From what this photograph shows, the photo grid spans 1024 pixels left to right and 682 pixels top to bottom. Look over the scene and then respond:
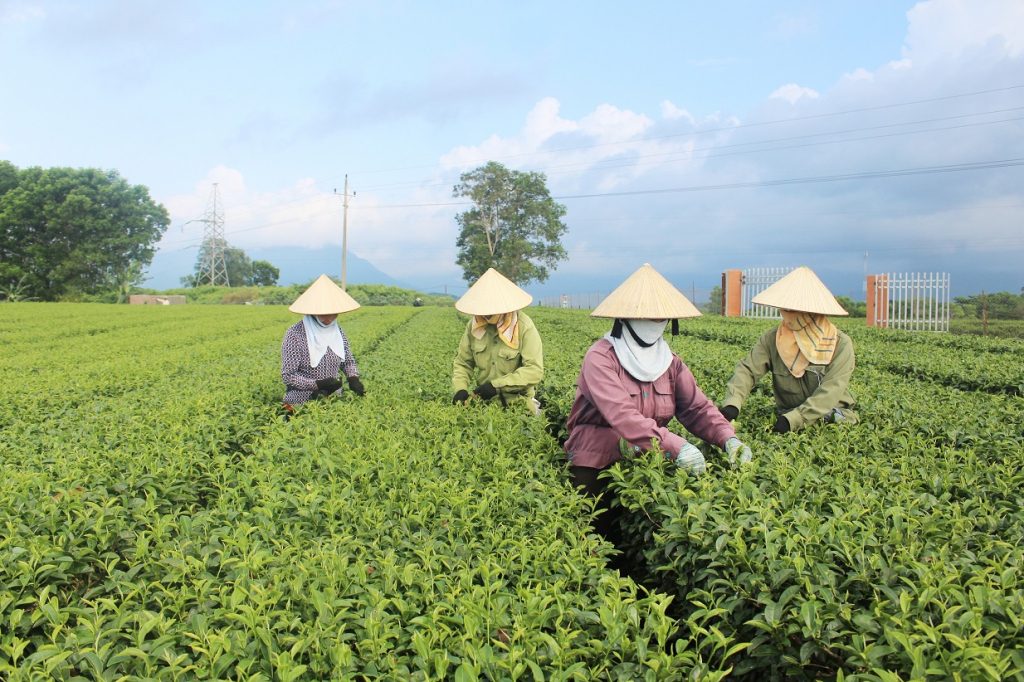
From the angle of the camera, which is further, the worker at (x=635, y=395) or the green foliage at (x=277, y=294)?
the green foliage at (x=277, y=294)

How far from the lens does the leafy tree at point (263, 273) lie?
8612 cm

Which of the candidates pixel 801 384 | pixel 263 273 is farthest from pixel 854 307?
pixel 263 273

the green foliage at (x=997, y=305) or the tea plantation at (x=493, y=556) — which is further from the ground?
the green foliage at (x=997, y=305)

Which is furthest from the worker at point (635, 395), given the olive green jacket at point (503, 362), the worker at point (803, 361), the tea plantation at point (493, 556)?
the olive green jacket at point (503, 362)

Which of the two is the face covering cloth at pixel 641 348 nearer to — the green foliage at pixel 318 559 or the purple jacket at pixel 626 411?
the purple jacket at pixel 626 411

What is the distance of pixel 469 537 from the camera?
249 cm

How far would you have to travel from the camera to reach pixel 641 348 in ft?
11.3

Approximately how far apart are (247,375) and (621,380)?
4.95 m

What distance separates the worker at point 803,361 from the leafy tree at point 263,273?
88.3 meters

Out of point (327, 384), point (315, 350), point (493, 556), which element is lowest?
point (493, 556)

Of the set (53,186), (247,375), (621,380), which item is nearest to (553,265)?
(53,186)

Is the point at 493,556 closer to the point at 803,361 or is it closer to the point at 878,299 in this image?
the point at 803,361

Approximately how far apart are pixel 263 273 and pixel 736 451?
299 ft

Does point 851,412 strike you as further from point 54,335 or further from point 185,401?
point 54,335
